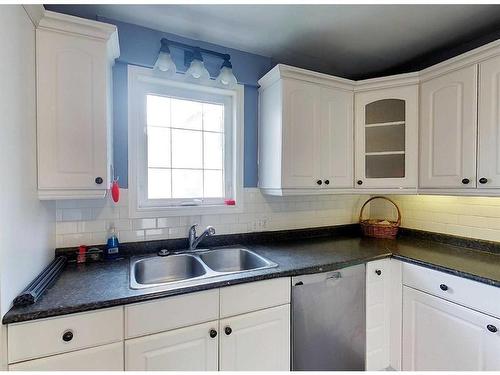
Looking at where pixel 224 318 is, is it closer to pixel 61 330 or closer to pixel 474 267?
pixel 61 330

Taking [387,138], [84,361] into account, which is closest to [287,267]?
[84,361]

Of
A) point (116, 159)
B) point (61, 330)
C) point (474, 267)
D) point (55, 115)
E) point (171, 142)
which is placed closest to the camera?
point (61, 330)

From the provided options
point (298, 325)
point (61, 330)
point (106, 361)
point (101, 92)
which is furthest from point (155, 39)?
point (298, 325)

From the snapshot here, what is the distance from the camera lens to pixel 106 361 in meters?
1.05

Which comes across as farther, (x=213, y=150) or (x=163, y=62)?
(x=213, y=150)

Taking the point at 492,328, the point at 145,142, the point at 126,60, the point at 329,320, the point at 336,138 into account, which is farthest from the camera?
the point at 336,138

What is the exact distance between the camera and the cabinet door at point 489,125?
1.44 metres

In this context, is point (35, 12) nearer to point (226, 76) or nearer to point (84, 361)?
point (226, 76)

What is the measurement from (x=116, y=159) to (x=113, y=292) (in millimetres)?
864

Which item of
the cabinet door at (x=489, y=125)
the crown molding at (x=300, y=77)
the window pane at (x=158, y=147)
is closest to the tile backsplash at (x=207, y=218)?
the window pane at (x=158, y=147)

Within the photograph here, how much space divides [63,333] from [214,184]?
49.0 inches

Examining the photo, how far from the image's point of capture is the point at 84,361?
1.02 metres

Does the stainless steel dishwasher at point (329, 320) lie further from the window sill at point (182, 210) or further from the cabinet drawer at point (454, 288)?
the window sill at point (182, 210)

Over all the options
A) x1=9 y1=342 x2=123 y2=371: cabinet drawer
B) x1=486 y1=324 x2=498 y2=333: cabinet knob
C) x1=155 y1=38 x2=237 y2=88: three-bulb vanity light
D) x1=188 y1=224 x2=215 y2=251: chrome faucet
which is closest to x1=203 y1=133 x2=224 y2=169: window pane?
x1=155 y1=38 x2=237 y2=88: three-bulb vanity light
